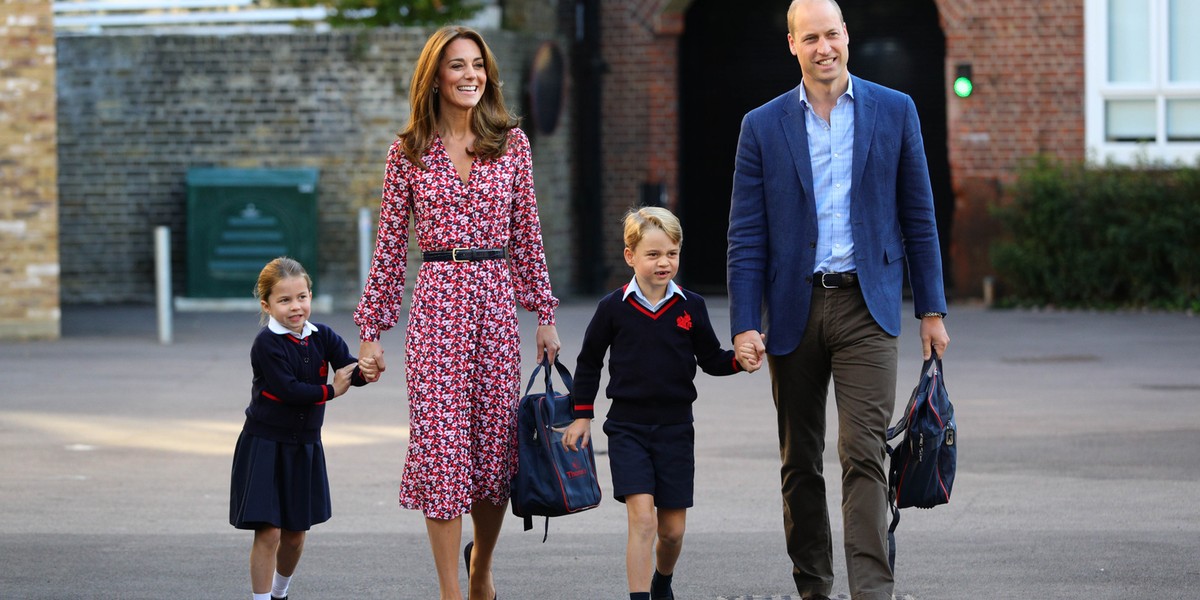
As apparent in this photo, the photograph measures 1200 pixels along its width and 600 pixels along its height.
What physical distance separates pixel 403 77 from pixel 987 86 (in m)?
6.12

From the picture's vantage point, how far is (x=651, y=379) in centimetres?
534

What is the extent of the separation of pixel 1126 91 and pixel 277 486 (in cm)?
1410

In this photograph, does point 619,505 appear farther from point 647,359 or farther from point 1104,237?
point 1104,237

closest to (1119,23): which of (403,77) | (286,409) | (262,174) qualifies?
(403,77)

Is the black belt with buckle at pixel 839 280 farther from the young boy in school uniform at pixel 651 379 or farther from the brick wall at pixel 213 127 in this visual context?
the brick wall at pixel 213 127

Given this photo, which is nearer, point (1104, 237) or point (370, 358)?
point (370, 358)

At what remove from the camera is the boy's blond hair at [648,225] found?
213 inches

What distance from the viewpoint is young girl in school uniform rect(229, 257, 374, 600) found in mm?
5332

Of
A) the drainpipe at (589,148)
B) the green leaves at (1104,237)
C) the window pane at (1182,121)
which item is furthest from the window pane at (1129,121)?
the drainpipe at (589,148)

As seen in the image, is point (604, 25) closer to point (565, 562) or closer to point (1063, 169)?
point (1063, 169)

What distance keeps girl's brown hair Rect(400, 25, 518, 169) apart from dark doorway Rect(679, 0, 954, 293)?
14.3 m

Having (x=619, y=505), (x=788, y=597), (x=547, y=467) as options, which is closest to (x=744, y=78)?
(x=619, y=505)

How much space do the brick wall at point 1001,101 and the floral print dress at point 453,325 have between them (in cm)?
1322

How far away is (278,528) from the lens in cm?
538
